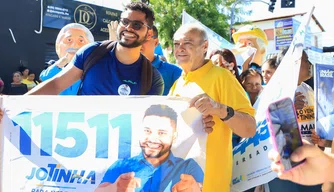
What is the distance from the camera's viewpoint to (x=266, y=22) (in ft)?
150

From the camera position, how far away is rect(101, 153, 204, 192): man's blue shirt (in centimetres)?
207

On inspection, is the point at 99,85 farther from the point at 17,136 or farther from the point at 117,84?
the point at 17,136

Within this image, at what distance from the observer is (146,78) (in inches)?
100

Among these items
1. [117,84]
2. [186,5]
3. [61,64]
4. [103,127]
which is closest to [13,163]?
[103,127]

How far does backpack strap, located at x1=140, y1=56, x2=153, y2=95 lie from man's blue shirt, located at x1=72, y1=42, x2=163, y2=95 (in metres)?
0.03

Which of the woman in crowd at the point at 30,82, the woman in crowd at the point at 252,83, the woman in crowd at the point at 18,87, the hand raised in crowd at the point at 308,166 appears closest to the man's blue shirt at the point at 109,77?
the woman in crowd at the point at 252,83

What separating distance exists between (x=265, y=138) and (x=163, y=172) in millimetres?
695

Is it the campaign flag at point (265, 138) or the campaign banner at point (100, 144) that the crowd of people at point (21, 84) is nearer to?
the campaign banner at point (100, 144)

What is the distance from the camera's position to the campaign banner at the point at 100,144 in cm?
209

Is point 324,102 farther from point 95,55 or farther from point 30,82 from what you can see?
point 30,82

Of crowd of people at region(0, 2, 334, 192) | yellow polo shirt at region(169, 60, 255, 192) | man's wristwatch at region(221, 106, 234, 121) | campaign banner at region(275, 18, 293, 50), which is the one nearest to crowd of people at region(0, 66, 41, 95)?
crowd of people at region(0, 2, 334, 192)

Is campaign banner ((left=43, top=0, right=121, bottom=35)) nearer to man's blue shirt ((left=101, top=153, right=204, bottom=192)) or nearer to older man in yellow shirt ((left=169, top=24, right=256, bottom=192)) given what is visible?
older man in yellow shirt ((left=169, top=24, right=256, bottom=192))

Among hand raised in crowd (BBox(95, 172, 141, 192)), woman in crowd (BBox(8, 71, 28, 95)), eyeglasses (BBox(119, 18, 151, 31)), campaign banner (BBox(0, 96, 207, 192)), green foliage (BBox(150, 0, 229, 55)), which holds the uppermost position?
green foliage (BBox(150, 0, 229, 55))

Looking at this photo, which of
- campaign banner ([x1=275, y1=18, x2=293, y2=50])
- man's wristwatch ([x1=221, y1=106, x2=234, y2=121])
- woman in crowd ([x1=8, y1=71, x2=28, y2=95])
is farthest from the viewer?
campaign banner ([x1=275, y1=18, x2=293, y2=50])
